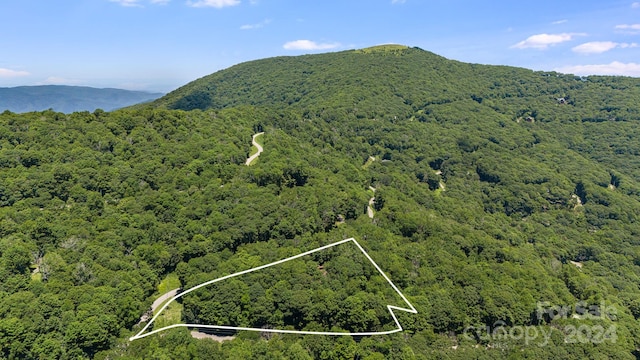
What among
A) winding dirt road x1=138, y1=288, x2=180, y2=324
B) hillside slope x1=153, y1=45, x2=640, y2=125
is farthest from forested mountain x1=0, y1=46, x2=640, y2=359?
hillside slope x1=153, y1=45, x2=640, y2=125

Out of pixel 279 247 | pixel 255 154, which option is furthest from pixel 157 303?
pixel 255 154

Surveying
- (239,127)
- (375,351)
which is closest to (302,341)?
(375,351)

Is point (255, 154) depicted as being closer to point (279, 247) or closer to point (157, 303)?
point (279, 247)

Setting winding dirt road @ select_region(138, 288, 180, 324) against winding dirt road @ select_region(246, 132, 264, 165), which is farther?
winding dirt road @ select_region(246, 132, 264, 165)

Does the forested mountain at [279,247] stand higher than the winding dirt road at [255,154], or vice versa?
the winding dirt road at [255,154]

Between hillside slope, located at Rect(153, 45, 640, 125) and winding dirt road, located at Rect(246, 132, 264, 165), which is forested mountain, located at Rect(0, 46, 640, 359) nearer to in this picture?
winding dirt road, located at Rect(246, 132, 264, 165)

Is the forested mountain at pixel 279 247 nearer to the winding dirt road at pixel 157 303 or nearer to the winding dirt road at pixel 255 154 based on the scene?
the winding dirt road at pixel 157 303

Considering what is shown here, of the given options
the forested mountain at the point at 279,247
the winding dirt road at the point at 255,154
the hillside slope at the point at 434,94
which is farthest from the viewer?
the hillside slope at the point at 434,94

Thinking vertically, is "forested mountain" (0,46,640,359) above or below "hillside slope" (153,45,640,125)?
below

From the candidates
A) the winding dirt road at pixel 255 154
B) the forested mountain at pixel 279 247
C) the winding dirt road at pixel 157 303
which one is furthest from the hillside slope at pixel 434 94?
the winding dirt road at pixel 157 303
